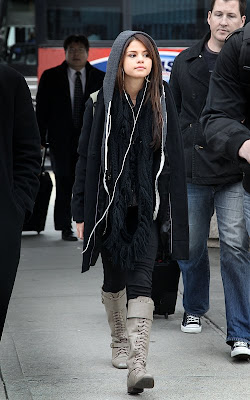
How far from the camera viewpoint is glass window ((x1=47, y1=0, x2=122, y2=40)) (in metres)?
12.5

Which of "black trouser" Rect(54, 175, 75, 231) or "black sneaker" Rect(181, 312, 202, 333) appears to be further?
"black trouser" Rect(54, 175, 75, 231)

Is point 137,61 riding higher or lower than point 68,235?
higher

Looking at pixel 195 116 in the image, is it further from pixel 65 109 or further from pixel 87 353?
pixel 65 109

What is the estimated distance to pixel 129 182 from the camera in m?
4.50

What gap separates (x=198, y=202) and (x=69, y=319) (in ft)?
4.01

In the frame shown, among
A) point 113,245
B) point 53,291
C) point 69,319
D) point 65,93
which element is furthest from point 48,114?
point 113,245

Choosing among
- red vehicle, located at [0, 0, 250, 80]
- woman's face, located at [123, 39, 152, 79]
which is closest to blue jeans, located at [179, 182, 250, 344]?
woman's face, located at [123, 39, 152, 79]

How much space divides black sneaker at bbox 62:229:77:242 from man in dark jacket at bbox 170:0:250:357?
381cm

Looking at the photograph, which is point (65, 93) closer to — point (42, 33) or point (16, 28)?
point (42, 33)

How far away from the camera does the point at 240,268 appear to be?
16.6 feet

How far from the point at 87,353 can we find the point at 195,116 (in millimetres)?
1416

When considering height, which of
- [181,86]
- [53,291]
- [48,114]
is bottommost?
[53,291]

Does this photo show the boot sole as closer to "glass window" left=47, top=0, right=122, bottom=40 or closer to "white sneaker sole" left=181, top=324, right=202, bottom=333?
"white sneaker sole" left=181, top=324, right=202, bottom=333

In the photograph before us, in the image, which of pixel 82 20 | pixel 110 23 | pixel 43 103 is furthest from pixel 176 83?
pixel 82 20
